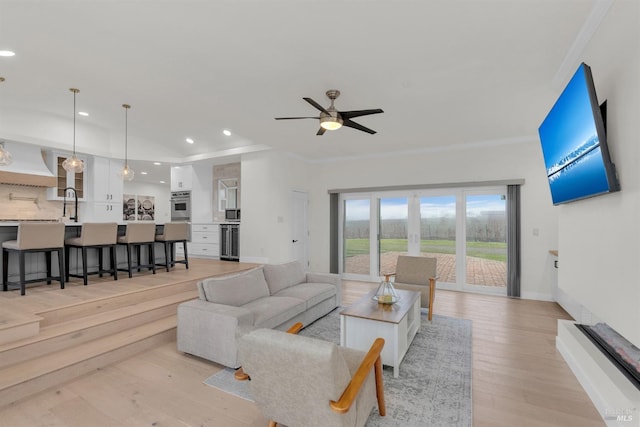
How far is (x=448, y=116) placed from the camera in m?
4.38

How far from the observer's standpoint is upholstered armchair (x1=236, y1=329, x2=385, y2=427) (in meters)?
1.46

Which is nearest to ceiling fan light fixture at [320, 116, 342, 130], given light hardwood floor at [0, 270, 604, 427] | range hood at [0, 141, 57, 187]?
light hardwood floor at [0, 270, 604, 427]

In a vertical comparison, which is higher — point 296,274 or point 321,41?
point 321,41

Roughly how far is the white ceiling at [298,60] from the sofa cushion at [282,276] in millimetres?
2345

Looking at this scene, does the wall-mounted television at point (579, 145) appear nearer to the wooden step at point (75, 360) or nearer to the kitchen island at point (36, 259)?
the wooden step at point (75, 360)

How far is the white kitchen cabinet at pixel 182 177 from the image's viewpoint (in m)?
7.83

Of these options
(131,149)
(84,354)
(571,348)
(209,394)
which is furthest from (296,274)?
(131,149)

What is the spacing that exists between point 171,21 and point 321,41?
131 centimetres

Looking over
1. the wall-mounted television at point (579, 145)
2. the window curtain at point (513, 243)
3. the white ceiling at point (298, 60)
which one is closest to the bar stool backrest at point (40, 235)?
the white ceiling at point (298, 60)

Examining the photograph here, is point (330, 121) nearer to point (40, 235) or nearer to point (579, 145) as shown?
point (579, 145)

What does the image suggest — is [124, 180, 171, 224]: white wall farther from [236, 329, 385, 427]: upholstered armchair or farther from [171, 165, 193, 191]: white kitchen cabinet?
[236, 329, 385, 427]: upholstered armchair

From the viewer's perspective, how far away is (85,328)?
2.91 meters

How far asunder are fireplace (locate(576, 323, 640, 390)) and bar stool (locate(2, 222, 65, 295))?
585cm

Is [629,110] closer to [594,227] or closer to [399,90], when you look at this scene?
[594,227]
